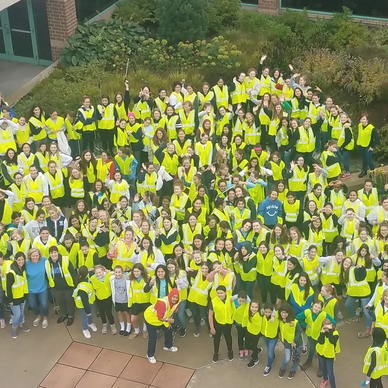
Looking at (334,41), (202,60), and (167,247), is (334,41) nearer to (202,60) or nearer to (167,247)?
(202,60)

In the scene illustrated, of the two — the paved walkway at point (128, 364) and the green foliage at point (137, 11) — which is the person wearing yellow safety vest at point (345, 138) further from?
the green foliage at point (137, 11)

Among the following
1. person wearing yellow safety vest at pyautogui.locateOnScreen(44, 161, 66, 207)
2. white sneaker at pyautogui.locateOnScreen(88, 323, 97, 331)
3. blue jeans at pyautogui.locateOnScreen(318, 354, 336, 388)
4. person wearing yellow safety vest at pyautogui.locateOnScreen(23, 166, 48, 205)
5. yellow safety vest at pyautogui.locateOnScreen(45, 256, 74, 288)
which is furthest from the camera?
person wearing yellow safety vest at pyautogui.locateOnScreen(44, 161, 66, 207)

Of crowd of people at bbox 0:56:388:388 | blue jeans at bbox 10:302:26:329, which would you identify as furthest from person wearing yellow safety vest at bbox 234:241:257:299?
blue jeans at bbox 10:302:26:329

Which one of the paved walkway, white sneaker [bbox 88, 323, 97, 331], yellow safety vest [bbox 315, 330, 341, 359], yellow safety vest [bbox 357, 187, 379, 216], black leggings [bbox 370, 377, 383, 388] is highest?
yellow safety vest [bbox 357, 187, 379, 216]

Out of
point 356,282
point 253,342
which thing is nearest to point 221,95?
point 356,282

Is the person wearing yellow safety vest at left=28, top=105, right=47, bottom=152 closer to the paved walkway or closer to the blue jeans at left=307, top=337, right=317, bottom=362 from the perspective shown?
the paved walkway

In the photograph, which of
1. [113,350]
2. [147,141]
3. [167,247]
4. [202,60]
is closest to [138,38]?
[202,60]

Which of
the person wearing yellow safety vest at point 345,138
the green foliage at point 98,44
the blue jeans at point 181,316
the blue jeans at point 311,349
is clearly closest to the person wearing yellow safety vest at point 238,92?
the person wearing yellow safety vest at point 345,138
